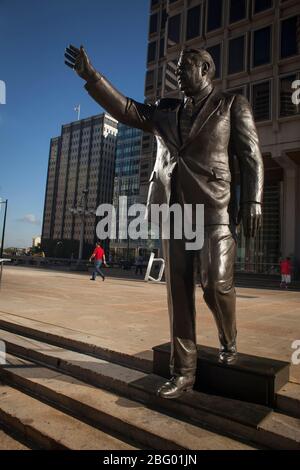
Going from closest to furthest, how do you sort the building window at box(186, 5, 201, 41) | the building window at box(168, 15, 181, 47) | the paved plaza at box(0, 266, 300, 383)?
the paved plaza at box(0, 266, 300, 383) < the building window at box(186, 5, 201, 41) < the building window at box(168, 15, 181, 47)

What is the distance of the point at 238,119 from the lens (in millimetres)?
2674

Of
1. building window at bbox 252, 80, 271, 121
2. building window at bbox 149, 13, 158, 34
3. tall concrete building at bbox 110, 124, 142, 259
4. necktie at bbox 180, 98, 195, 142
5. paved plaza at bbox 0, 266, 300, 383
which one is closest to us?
necktie at bbox 180, 98, 195, 142

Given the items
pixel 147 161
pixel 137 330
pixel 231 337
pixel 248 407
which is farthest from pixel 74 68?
pixel 147 161

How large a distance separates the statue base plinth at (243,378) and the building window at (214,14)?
97.2ft

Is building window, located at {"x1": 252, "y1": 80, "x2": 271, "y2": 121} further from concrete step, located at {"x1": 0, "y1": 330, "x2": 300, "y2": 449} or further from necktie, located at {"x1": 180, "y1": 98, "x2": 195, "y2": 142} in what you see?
concrete step, located at {"x1": 0, "y1": 330, "x2": 300, "y2": 449}

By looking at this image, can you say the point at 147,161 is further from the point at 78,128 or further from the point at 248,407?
the point at 78,128

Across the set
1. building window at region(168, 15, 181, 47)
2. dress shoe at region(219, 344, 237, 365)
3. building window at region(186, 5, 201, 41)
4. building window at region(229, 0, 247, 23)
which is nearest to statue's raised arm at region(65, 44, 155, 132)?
dress shoe at region(219, 344, 237, 365)

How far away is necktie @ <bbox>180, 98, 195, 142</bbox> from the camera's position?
8.88 feet

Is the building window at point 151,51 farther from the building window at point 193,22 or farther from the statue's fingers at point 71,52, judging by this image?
the statue's fingers at point 71,52

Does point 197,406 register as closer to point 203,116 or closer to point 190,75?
point 203,116

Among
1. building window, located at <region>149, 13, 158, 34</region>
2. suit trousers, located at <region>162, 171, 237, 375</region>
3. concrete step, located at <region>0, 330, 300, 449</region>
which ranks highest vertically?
building window, located at <region>149, 13, 158, 34</region>

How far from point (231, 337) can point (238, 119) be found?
67.4 inches

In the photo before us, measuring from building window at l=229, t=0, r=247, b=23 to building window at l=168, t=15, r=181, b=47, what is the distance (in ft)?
15.0
